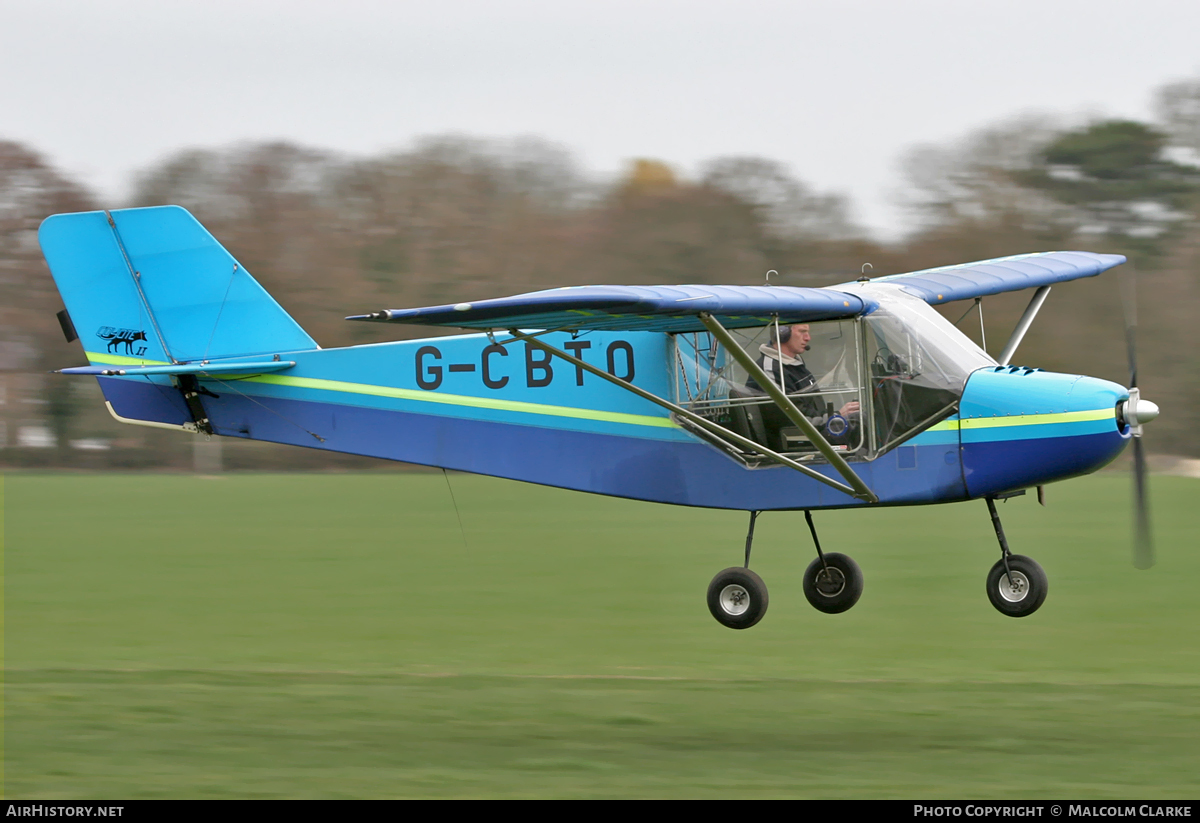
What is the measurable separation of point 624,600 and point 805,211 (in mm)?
22374

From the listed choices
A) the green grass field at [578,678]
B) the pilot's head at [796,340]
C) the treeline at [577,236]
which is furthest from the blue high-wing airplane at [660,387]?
the treeline at [577,236]

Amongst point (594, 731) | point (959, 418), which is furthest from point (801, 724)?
point (959, 418)

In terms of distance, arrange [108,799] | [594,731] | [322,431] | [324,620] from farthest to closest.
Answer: [324,620] < [322,431] < [594,731] < [108,799]

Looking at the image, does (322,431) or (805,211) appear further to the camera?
(805,211)

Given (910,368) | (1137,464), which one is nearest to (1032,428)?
(910,368)

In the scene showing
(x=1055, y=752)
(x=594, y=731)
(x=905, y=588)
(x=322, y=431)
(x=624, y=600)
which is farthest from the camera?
(x=905, y=588)

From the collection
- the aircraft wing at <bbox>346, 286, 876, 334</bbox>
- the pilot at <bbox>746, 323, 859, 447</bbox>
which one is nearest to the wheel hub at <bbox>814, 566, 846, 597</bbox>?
the pilot at <bbox>746, 323, 859, 447</bbox>

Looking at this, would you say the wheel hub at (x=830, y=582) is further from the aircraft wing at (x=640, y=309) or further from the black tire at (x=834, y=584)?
the aircraft wing at (x=640, y=309)

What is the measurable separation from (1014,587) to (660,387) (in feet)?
11.1

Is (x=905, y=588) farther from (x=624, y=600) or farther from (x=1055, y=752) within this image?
(x=1055, y=752)

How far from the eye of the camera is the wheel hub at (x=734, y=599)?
12461mm

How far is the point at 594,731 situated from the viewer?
11844 mm

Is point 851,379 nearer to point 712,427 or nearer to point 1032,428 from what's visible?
point 712,427

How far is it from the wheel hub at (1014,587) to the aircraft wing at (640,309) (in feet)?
8.23
